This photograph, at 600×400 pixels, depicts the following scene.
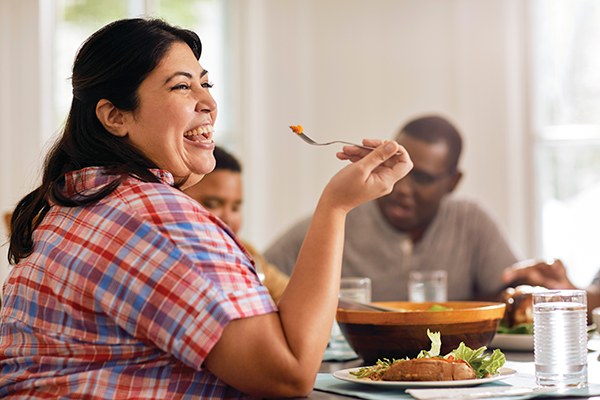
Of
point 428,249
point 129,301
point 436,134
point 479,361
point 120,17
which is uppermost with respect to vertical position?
point 120,17

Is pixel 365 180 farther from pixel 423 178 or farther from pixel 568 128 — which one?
pixel 568 128

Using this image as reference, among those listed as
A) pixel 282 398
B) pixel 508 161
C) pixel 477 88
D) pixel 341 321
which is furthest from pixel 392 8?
pixel 282 398

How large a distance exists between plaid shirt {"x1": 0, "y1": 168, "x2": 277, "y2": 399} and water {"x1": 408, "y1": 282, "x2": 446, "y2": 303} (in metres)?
1.03

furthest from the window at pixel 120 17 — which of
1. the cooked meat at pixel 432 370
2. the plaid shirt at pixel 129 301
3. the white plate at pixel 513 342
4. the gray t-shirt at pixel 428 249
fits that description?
the cooked meat at pixel 432 370

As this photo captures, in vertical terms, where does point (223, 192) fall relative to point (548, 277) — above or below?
above

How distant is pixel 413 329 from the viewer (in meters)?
1.08

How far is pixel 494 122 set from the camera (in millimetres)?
3750

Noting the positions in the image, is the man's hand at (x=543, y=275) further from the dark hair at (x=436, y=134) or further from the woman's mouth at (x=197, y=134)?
the woman's mouth at (x=197, y=134)

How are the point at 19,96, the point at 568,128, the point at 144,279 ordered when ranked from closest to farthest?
1. the point at 144,279
2. the point at 19,96
3. the point at 568,128

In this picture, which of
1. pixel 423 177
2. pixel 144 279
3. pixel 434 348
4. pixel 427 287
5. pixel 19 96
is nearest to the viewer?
pixel 144 279

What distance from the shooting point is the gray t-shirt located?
2.71 meters

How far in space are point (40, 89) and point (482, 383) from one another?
2.81 m

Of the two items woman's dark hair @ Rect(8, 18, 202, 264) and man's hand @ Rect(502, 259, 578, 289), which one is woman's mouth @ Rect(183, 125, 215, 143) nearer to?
woman's dark hair @ Rect(8, 18, 202, 264)

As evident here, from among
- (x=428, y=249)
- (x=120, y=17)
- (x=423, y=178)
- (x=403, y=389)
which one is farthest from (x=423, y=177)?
(x=403, y=389)
